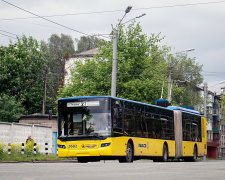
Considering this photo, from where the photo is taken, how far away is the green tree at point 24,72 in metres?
59.8

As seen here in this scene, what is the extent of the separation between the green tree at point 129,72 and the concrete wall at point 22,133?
12.1 meters

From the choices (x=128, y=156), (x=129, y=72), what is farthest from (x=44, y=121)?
(x=128, y=156)

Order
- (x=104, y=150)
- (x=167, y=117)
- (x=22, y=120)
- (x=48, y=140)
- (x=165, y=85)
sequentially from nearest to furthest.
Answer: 1. (x=104, y=150)
2. (x=167, y=117)
3. (x=48, y=140)
4. (x=22, y=120)
5. (x=165, y=85)

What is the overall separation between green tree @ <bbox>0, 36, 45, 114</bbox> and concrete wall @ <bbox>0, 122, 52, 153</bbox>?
26.4m

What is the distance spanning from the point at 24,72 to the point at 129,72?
19335 millimetres

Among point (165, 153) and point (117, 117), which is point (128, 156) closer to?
point (117, 117)

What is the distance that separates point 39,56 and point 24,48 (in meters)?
2.75

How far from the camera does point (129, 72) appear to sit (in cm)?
4634

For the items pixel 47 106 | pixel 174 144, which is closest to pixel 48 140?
pixel 174 144

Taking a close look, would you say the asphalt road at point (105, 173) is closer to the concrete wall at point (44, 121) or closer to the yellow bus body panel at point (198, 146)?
the yellow bus body panel at point (198, 146)

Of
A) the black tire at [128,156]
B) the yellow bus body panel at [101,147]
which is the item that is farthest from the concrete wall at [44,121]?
the black tire at [128,156]

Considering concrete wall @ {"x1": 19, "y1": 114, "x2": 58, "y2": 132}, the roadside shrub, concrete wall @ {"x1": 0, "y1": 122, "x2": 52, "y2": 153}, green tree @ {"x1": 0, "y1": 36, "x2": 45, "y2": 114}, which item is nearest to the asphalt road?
the roadside shrub

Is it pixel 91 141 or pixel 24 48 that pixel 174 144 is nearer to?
pixel 91 141

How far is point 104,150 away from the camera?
2000 centimetres
